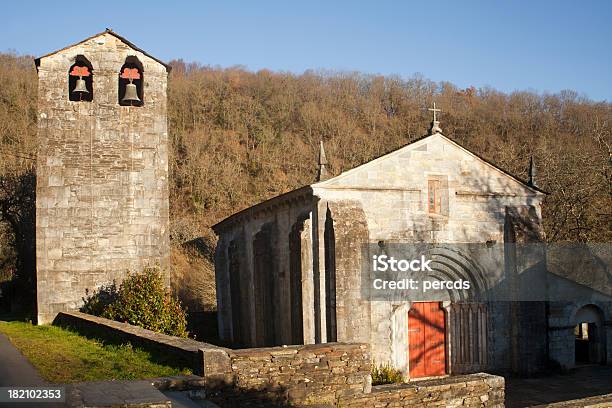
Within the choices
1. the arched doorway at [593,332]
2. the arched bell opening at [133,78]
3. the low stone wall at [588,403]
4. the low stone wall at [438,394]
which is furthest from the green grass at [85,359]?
the arched doorway at [593,332]

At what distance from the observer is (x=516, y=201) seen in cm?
2017

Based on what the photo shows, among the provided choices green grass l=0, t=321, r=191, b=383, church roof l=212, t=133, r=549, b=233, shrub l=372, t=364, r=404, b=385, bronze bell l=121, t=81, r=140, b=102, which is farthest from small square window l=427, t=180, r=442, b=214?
green grass l=0, t=321, r=191, b=383

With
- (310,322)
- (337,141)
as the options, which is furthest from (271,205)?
(337,141)

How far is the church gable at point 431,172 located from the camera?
18.5m

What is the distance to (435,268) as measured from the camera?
64.7 ft

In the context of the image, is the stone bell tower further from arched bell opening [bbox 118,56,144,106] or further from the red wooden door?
the red wooden door

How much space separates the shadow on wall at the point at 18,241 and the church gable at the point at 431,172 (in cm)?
1619

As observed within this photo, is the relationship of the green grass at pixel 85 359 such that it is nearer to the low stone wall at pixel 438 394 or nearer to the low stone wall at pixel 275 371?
the low stone wall at pixel 275 371

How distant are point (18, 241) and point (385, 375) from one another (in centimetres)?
2060

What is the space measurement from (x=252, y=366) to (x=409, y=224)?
950 cm

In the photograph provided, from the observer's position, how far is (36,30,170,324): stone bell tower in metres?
19.7

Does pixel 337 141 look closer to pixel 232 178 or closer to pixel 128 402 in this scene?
pixel 232 178

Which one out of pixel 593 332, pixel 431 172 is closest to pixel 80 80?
pixel 431 172

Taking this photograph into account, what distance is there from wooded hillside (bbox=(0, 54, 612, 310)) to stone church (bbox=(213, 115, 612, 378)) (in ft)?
Result: 32.6
